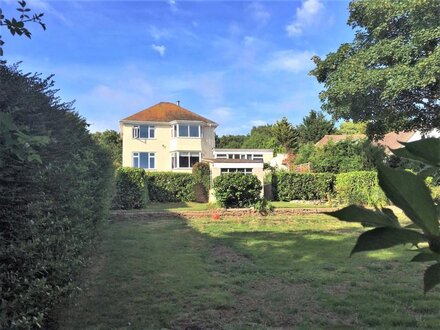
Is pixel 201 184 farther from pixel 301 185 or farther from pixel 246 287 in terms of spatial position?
pixel 246 287

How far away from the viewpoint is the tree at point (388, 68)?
46.8 feet

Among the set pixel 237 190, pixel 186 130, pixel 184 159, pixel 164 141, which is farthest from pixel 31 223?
pixel 164 141

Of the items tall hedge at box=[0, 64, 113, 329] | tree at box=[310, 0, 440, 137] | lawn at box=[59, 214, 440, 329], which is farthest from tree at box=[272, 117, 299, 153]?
tall hedge at box=[0, 64, 113, 329]

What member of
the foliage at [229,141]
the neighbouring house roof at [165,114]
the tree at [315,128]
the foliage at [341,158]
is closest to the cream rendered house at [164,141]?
the neighbouring house roof at [165,114]

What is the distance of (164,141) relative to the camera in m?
38.2

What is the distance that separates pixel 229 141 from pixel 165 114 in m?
32.6

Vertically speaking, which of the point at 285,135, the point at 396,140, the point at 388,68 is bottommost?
the point at 396,140

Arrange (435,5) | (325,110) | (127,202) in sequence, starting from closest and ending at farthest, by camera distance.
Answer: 1. (435,5)
2. (325,110)
3. (127,202)

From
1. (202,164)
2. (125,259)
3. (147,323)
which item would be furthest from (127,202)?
(147,323)

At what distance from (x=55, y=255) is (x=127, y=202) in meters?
18.3

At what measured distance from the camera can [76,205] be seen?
14.2ft

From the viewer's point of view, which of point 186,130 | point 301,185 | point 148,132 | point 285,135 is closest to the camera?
point 301,185

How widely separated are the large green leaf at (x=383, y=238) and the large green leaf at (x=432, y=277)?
6 centimetres

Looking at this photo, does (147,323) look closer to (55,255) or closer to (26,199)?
(55,255)
